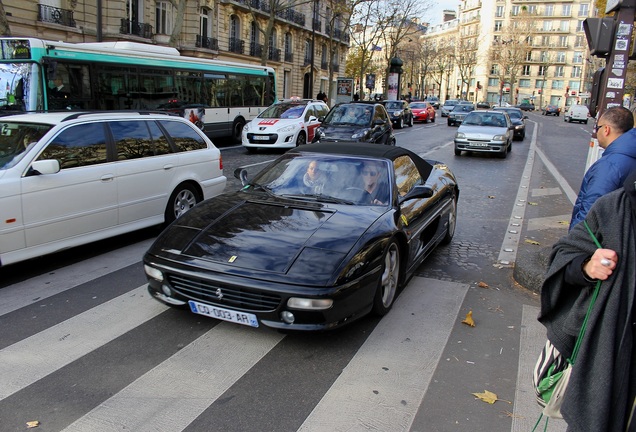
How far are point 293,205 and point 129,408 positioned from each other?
7.59 feet

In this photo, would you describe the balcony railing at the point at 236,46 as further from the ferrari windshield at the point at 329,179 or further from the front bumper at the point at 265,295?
the front bumper at the point at 265,295

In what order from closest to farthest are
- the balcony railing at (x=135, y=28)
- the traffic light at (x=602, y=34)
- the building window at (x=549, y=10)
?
the traffic light at (x=602, y=34) → the balcony railing at (x=135, y=28) → the building window at (x=549, y=10)

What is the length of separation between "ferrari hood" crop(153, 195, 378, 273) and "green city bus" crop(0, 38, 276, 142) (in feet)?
25.0

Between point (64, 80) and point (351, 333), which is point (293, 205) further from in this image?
point (64, 80)

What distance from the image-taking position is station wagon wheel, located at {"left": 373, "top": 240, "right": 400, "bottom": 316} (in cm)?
455

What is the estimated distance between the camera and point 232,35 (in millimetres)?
41469

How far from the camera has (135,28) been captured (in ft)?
99.4

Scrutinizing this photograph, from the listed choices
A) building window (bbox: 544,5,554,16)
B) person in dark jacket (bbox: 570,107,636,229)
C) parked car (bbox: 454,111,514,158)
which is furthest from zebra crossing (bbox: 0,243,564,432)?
building window (bbox: 544,5,554,16)

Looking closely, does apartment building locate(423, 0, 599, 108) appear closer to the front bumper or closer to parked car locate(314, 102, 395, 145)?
parked car locate(314, 102, 395, 145)

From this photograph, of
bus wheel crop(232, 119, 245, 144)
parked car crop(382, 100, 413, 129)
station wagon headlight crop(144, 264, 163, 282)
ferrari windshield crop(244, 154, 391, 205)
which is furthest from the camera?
parked car crop(382, 100, 413, 129)

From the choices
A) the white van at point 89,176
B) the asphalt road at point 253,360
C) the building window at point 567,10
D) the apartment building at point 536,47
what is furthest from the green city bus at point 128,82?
the building window at point 567,10

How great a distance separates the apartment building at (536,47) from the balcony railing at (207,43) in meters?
66.0

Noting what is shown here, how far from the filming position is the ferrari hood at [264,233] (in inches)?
161

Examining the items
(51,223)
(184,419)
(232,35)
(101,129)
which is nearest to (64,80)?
(101,129)
